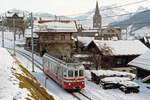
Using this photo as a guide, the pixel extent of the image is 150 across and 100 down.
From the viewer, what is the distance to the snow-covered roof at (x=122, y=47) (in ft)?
118

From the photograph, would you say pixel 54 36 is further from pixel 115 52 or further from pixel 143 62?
pixel 143 62

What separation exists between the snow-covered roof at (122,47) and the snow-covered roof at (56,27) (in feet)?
34.7

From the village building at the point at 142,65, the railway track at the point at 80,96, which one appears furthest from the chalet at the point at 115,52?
the railway track at the point at 80,96

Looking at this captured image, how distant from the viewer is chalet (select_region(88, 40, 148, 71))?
114 feet

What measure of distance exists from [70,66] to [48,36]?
26288 mm

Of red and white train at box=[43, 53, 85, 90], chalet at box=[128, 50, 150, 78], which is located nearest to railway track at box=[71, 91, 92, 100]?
red and white train at box=[43, 53, 85, 90]

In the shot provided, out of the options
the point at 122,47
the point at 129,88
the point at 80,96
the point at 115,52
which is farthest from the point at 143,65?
the point at 122,47

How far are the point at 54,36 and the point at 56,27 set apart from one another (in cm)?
212

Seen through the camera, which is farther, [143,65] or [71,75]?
[143,65]

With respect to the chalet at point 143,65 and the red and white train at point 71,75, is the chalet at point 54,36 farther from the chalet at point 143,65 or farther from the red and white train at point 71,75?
the red and white train at point 71,75

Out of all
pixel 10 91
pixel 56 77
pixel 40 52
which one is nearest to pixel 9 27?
pixel 40 52

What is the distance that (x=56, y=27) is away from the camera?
45656 mm

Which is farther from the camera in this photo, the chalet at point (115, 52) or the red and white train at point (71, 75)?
the chalet at point (115, 52)

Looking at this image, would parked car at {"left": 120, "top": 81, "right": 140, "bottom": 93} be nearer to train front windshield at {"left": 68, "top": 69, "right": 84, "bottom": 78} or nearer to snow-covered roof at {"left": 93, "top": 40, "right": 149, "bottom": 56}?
train front windshield at {"left": 68, "top": 69, "right": 84, "bottom": 78}
